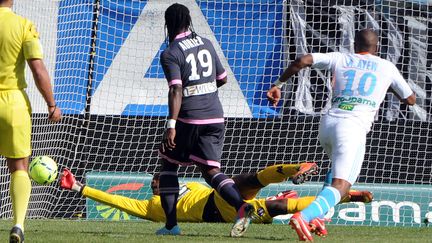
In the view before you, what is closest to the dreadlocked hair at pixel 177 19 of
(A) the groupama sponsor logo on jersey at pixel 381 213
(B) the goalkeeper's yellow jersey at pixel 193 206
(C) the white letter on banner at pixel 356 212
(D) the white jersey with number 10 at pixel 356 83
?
(D) the white jersey with number 10 at pixel 356 83

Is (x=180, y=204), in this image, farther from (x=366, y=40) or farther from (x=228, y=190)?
(x=366, y=40)

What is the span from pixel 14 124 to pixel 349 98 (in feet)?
8.72

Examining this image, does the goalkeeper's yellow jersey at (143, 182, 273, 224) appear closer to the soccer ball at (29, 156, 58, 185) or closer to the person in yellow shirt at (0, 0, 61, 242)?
the soccer ball at (29, 156, 58, 185)

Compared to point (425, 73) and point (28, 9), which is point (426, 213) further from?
point (28, 9)

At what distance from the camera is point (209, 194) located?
10734 millimetres

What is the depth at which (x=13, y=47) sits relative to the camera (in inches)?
293

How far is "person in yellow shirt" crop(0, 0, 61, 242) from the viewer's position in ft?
24.2

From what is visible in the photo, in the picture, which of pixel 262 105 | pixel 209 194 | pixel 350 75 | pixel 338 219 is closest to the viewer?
pixel 350 75

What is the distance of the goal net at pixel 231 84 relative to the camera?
13.6 metres

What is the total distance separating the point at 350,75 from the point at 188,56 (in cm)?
142

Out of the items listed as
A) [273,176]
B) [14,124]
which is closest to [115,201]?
[273,176]

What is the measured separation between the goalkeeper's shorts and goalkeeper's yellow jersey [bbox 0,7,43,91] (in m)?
0.09

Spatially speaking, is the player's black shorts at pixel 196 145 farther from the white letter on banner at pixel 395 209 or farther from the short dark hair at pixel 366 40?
the white letter on banner at pixel 395 209

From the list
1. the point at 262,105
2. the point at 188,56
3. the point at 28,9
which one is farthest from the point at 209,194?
the point at 28,9
